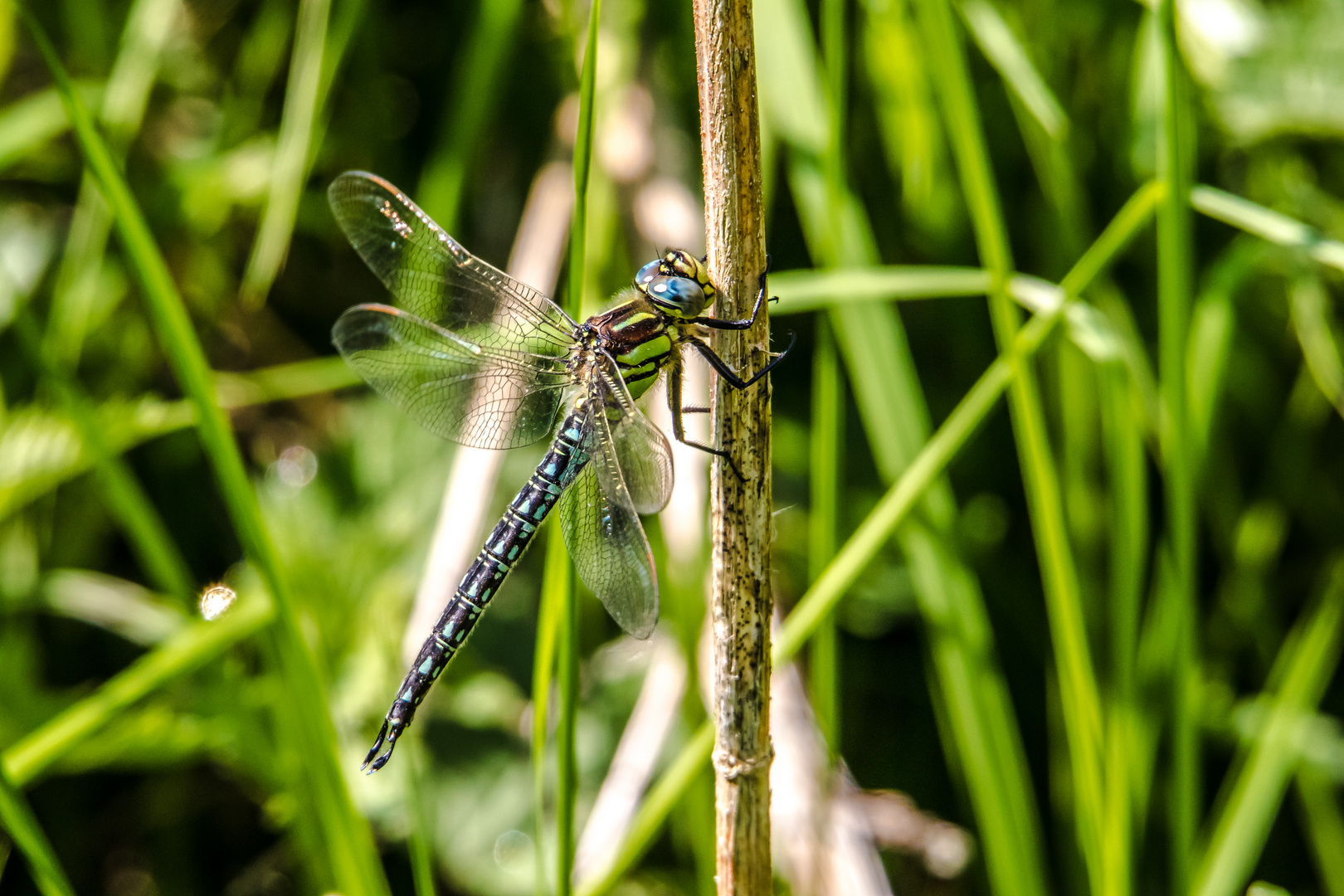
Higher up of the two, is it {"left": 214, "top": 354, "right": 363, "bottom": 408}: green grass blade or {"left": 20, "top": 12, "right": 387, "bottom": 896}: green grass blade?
{"left": 214, "top": 354, "right": 363, "bottom": 408}: green grass blade

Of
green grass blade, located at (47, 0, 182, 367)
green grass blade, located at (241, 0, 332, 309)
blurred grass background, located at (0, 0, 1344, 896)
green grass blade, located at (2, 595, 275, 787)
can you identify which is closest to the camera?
green grass blade, located at (2, 595, 275, 787)

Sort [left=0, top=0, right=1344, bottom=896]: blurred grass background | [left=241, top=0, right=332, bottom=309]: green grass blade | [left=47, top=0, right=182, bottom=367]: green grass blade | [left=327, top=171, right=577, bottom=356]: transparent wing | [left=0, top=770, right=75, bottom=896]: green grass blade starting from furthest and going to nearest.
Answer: [left=47, top=0, right=182, bottom=367]: green grass blade, [left=241, top=0, right=332, bottom=309]: green grass blade, [left=327, top=171, right=577, bottom=356]: transparent wing, [left=0, top=0, right=1344, bottom=896]: blurred grass background, [left=0, top=770, right=75, bottom=896]: green grass blade

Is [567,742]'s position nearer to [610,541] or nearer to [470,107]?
[610,541]

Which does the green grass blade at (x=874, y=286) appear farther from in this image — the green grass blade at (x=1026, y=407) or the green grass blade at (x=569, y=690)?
the green grass blade at (x=569, y=690)

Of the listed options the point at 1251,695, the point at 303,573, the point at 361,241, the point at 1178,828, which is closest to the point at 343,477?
the point at 303,573

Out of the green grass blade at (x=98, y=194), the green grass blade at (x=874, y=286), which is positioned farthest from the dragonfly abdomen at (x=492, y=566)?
the green grass blade at (x=98, y=194)

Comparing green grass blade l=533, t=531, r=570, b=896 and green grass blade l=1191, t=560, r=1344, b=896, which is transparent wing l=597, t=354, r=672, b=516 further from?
green grass blade l=1191, t=560, r=1344, b=896

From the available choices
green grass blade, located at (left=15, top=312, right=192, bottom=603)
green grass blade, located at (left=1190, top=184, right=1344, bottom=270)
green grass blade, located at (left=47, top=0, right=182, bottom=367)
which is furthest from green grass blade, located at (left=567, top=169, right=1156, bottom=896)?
green grass blade, located at (left=47, top=0, right=182, bottom=367)
